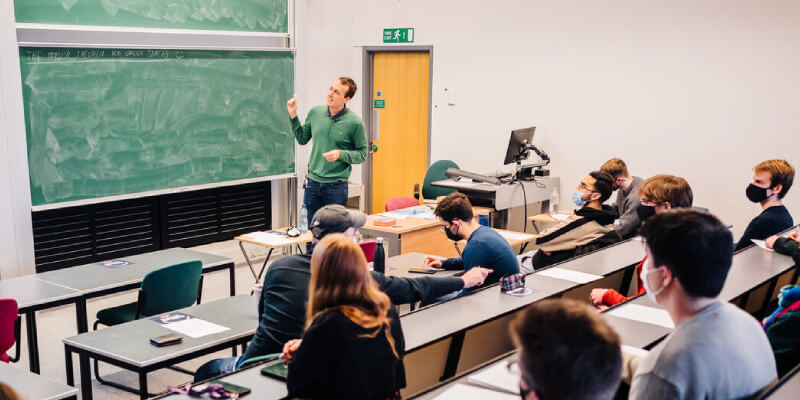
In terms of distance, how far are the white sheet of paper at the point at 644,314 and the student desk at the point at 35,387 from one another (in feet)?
7.28

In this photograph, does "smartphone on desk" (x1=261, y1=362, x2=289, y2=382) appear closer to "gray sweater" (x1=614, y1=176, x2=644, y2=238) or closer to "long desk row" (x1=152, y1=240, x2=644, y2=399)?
"long desk row" (x1=152, y1=240, x2=644, y2=399)

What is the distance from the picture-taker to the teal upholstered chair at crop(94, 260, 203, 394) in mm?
4102

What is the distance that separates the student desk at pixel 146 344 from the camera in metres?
3.00

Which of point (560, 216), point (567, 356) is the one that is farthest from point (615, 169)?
point (567, 356)

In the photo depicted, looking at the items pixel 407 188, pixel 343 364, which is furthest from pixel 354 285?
pixel 407 188

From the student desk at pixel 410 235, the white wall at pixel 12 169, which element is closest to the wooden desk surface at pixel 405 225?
the student desk at pixel 410 235

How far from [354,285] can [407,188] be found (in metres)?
6.51

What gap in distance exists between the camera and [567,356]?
1.34 meters

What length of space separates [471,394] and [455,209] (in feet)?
5.48

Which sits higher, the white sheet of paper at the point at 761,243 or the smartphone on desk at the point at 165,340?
the white sheet of paper at the point at 761,243

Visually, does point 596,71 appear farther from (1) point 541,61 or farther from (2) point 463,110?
(2) point 463,110

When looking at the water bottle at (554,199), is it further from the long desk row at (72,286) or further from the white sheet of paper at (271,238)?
the long desk row at (72,286)

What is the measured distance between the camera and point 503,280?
3.39 m

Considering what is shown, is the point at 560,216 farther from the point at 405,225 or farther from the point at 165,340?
the point at 165,340
